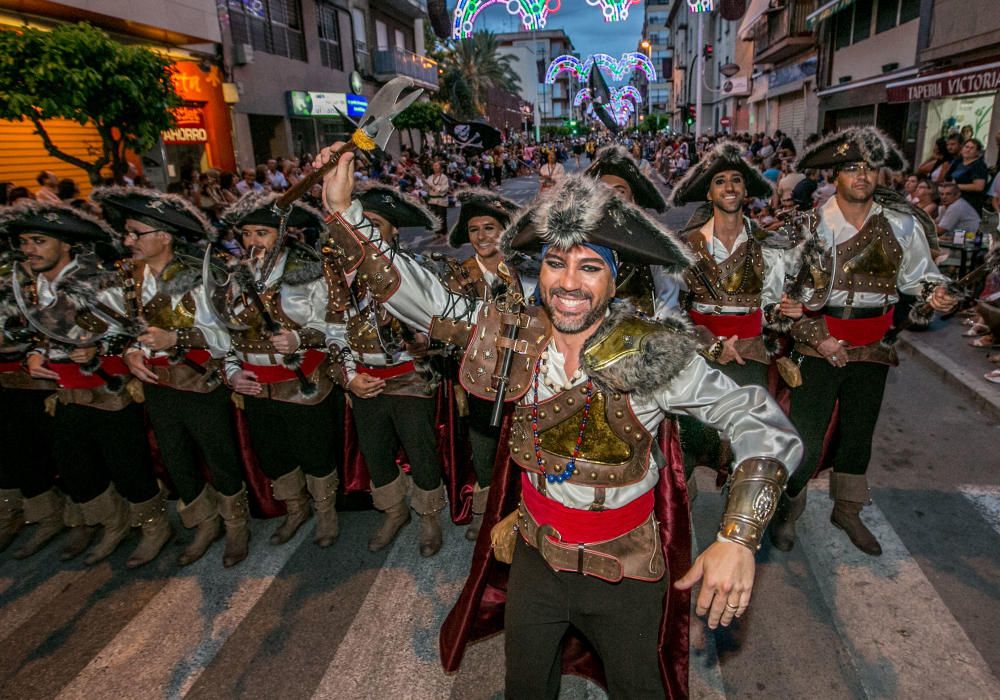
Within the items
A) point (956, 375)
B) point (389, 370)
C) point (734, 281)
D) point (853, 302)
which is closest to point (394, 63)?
point (956, 375)

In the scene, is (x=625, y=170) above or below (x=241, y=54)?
below

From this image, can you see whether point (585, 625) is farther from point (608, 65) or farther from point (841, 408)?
point (608, 65)

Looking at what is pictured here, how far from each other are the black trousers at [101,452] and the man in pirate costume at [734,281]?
3.74m

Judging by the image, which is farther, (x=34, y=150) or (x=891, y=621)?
(x=34, y=150)

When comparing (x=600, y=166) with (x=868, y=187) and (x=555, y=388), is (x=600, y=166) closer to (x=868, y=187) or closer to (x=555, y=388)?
(x=868, y=187)

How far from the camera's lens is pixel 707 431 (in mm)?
4262

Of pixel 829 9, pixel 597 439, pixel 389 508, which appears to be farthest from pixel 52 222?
pixel 829 9

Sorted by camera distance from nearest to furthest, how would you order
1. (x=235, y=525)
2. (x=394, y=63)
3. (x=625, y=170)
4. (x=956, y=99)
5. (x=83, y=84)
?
(x=625, y=170) → (x=235, y=525) → (x=83, y=84) → (x=956, y=99) → (x=394, y=63)

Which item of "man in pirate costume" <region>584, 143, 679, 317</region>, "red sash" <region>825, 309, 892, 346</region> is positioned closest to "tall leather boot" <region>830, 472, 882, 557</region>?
"red sash" <region>825, 309, 892, 346</region>

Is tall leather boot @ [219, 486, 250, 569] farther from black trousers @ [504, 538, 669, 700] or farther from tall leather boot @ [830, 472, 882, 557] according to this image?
tall leather boot @ [830, 472, 882, 557]

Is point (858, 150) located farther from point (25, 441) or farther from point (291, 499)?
point (25, 441)

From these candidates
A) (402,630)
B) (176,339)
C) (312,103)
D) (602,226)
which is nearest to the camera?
(602,226)

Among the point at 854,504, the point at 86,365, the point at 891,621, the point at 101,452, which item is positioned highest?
the point at 86,365

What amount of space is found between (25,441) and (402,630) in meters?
3.22
